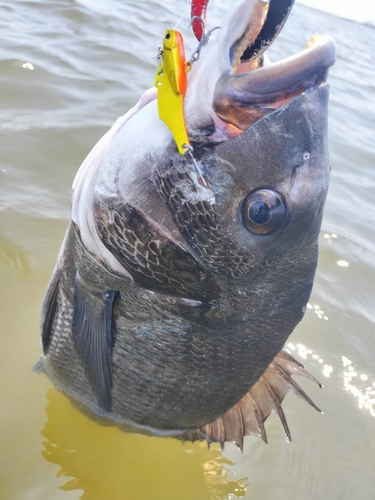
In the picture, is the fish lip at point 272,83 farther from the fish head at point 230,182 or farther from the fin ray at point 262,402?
the fin ray at point 262,402

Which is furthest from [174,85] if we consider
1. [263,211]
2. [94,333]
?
[94,333]

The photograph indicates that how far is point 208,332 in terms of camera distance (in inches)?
68.4

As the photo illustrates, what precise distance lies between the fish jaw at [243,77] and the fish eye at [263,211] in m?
0.20

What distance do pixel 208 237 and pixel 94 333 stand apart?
0.70 m

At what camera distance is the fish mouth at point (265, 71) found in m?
1.24

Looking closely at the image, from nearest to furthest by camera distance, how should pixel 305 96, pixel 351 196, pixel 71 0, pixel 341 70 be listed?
pixel 305 96
pixel 351 196
pixel 71 0
pixel 341 70

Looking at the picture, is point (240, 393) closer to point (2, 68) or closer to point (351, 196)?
point (351, 196)

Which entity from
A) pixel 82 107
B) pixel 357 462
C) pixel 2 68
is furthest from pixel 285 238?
pixel 2 68

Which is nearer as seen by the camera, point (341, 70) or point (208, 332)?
point (208, 332)

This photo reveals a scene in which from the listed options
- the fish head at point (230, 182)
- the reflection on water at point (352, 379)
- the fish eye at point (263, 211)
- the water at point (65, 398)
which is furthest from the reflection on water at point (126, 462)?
the fish eye at point (263, 211)

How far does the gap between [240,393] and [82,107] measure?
136 inches

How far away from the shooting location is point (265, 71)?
4.04ft

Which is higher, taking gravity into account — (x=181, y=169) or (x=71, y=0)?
(x=181, y=169)

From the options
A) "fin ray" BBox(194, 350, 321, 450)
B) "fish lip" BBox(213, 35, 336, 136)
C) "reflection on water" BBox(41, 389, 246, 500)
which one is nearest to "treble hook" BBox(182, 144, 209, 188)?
"fish lip" BBox(213, 35, 336, 136)
